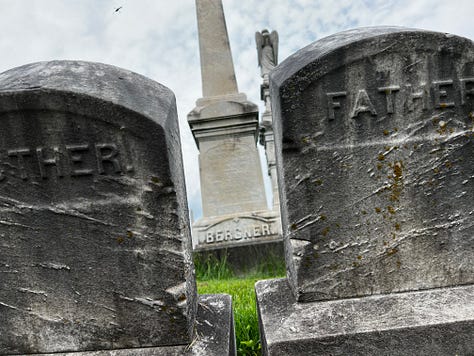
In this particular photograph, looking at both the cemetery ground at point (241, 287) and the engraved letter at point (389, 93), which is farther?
the cemetery ground at point (241, 287)

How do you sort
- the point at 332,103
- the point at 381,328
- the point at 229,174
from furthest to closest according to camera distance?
1. the point at 229,174
2. the point at 332,103
3. the point at 381,328

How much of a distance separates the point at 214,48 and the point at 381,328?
557cm

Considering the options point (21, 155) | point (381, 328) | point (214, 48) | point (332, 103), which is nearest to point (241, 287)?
point (381, 328)

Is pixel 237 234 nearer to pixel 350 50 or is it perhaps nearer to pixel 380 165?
pixel 380 165

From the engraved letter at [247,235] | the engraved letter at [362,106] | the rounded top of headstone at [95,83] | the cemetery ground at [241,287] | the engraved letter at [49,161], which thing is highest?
the rounded top of headstone at [95,83]

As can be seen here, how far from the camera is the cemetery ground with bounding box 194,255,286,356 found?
2414 millimetres

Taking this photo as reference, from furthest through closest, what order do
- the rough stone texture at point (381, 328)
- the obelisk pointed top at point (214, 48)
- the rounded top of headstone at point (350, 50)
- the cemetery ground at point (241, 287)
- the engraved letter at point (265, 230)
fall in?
the obelisk pointed top at point (214, 48)
the engraved letter at point (265, 230)
the cemetery ground at point (241, 287)
the rounded top of headstone at point (350, 50)
the rough stone texture at point (381, 328)

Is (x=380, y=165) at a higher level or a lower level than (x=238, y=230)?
higher

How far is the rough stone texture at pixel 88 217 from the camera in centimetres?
Result: 151

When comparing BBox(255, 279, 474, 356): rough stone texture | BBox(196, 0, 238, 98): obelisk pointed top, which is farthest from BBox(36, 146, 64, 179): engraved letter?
BBox(196, 0, 238, 98): obelisk pointed top

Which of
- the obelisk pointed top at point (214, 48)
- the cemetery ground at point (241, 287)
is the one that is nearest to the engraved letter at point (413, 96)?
the cemetery ground at point (241, 287)

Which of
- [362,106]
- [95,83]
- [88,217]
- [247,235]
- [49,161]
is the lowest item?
[247,235]

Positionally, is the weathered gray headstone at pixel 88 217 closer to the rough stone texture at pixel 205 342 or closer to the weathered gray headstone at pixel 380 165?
the rough stone texture at pixel 205 342

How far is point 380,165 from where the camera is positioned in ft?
5.46
